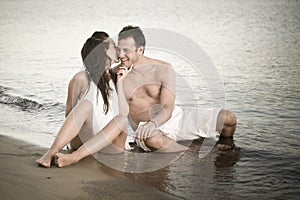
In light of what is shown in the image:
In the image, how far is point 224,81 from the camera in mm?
8414

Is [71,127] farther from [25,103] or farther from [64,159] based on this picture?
[25,103]

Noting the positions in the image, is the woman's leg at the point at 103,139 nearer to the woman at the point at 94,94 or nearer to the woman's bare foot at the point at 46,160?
the woman at the point at 94,94

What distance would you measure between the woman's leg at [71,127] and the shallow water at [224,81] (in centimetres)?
65

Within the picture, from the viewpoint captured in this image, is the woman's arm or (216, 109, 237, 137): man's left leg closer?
the woman's arm

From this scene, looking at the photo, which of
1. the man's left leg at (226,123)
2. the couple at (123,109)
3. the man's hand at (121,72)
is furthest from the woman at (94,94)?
the man's left leg at (226,123)

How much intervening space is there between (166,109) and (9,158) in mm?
1564

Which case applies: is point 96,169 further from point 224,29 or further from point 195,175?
point 224,29

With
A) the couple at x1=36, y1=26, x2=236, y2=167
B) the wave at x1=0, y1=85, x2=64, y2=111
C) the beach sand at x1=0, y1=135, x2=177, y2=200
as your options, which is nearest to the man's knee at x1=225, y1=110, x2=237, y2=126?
the couple at x1=36, y1=26, x2=236, y2=167

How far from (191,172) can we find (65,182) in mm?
1168

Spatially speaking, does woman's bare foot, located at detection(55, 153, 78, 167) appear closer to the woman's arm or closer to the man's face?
the woman's arm

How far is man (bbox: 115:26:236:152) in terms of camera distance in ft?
16.3

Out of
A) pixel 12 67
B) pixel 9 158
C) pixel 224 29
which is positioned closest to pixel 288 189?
pixel 9 158

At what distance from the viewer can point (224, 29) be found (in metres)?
15.5

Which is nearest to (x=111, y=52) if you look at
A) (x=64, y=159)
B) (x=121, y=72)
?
(x=121, y=72)
